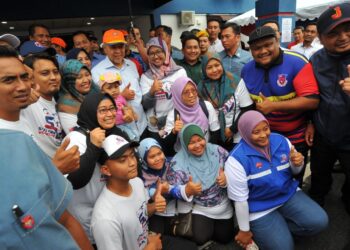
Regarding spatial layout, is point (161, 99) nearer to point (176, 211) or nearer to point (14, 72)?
point (176, 211)

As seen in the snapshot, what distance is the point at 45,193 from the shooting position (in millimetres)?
823

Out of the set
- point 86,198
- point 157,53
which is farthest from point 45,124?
point 157,53

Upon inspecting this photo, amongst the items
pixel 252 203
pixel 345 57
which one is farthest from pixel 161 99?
pixel 345 57

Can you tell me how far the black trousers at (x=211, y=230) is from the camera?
247 centimetres

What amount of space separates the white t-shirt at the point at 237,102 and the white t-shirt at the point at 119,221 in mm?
1467

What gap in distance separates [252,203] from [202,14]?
10.2 m

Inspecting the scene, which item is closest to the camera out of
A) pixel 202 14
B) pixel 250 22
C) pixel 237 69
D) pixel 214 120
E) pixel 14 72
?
pixel 14 72

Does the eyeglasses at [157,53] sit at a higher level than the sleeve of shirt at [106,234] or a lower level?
higher

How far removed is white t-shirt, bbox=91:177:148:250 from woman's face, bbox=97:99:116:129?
47cm

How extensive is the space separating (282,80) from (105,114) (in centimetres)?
158

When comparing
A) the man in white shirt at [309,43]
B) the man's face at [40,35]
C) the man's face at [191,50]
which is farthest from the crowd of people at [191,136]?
the man in white shirt at [309,43]

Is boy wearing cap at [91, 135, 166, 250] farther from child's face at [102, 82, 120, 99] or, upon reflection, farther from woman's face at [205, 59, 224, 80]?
woman's face at [205, 59, 224, 80]

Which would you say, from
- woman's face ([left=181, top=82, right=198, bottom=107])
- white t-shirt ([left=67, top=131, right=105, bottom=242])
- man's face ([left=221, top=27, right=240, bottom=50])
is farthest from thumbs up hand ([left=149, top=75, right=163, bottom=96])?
white t-shirt ([left=67, top=131, right=105, bottom=242])

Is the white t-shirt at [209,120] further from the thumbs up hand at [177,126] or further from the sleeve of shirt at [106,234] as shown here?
the sleeve of shirt at [106,234]
